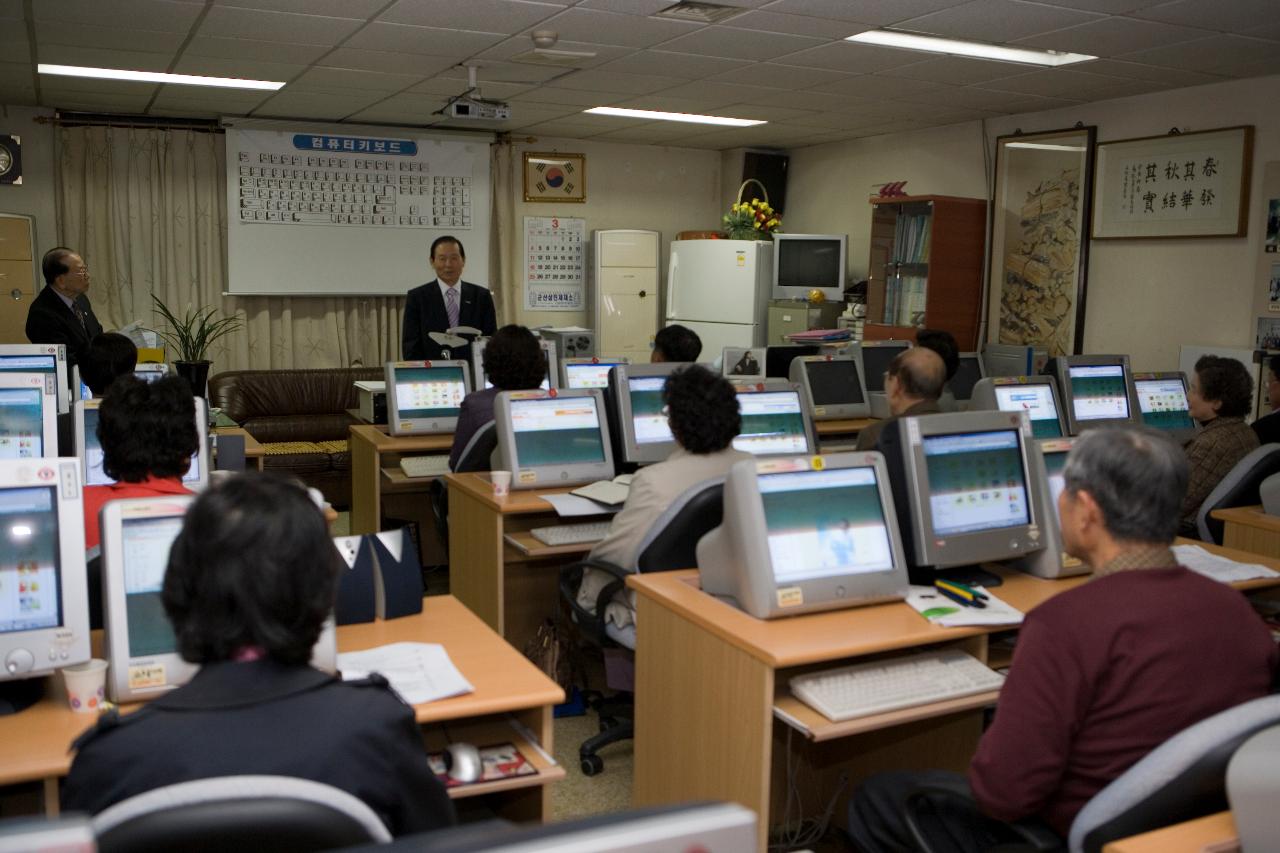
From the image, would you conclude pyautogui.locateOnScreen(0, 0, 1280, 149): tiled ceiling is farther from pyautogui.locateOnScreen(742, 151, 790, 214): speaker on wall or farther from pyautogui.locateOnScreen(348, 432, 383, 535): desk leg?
pyautogui.locateOnScreen(348, 432, 383, 535): desk leg

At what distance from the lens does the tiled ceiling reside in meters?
4.72

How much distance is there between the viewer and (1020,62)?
573cm

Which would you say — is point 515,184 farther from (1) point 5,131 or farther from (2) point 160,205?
(1) point 5,131

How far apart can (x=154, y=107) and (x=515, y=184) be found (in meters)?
2.88

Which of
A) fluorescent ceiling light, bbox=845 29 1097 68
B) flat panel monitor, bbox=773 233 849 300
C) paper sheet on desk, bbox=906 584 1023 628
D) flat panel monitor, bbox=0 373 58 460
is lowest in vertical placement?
paper sheet on desk, bbox=906 584 1023 628

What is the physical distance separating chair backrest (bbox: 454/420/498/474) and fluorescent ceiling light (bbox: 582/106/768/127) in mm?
3786

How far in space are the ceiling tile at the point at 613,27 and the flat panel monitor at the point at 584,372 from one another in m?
1.58

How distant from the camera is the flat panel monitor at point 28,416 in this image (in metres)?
3.68

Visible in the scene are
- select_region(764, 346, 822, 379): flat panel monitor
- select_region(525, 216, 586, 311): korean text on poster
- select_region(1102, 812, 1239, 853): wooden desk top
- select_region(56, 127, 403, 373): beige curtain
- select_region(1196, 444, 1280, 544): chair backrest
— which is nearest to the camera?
select_region(1102, 812, 1239, 853): wooden desk top

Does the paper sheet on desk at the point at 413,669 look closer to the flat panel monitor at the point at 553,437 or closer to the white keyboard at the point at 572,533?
the white keyboard at the point at 572,533

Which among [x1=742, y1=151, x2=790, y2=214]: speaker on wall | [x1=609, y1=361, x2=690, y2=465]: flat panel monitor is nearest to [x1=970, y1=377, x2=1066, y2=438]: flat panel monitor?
[x1=609, y1=361, x2=690, y2=465]: flat panel monitor

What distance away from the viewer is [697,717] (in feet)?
8.77

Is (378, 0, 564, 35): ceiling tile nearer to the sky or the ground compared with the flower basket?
nearer to the sky

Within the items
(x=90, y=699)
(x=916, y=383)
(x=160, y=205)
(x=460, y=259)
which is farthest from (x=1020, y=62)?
(x=160, y=205)
